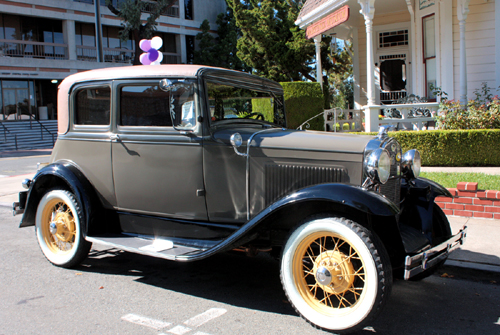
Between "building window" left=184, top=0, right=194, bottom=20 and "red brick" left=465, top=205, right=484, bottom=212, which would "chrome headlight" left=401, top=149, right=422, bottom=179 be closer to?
"red brick" left=465, top=205, right=484, bottom=212

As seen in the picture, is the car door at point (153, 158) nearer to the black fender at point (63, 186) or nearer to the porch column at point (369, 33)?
the black fender at point (63, 186)

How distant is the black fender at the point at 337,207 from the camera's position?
2.77 m

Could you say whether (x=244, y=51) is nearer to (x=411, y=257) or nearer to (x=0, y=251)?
(x=0, y=251)

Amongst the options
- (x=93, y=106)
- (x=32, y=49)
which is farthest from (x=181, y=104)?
(x=32, y=49)

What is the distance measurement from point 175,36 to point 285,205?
33106 millimetres

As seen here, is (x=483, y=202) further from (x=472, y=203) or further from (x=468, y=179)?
(x=468, y=179)

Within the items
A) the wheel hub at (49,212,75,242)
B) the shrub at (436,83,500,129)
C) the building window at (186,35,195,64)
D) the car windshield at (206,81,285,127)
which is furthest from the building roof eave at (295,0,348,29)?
the building window at (186,35,195,64)

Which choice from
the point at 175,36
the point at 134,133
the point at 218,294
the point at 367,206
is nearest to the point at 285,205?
the point at 367,206

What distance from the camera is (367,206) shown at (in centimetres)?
274

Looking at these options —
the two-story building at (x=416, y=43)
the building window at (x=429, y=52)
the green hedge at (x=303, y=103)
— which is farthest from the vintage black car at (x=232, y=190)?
the building window at (x=429, y=52)

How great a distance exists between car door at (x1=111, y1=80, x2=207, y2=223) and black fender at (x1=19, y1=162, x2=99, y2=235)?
289 millimetres

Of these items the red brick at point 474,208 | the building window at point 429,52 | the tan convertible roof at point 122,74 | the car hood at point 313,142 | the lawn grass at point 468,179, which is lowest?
the red brick at point 474,208

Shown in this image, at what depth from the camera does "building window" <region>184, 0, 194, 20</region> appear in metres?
33.5

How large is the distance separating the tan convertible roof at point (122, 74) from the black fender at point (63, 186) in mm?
451
